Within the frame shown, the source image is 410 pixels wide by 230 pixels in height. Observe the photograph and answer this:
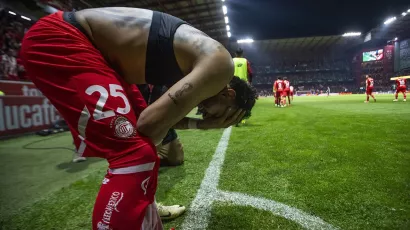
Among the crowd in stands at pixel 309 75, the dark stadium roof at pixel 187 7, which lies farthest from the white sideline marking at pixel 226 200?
the crowd in stands at pixel 309 75

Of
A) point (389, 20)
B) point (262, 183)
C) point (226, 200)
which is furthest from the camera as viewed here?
point (389, 20)

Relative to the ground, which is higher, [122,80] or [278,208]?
[122,80]

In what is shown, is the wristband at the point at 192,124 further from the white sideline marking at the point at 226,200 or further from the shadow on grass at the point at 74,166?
the shadow on grass at the point at 74,166

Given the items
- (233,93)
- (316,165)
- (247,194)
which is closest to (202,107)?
(233,93)

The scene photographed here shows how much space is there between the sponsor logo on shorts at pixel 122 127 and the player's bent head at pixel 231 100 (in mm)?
535

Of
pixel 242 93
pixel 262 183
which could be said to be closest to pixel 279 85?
pixel 262 183

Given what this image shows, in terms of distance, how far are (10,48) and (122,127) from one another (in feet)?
38.5

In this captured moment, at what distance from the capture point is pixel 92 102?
1010 millimetres

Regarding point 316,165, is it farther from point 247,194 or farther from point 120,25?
point 120,25

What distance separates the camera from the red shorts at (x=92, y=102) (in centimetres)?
96

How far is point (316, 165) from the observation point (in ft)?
9.15

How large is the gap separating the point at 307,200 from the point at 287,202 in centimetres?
16

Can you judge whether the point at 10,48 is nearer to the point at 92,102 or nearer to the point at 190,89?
the point at 92,102

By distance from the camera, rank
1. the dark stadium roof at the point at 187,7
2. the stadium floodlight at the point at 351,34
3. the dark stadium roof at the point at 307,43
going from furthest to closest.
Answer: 1. the dark stadium roof at the point at 307,43
2. the stadium floodlight at the point at 351,34
3. the dark stadium roof at the point at 187,7
